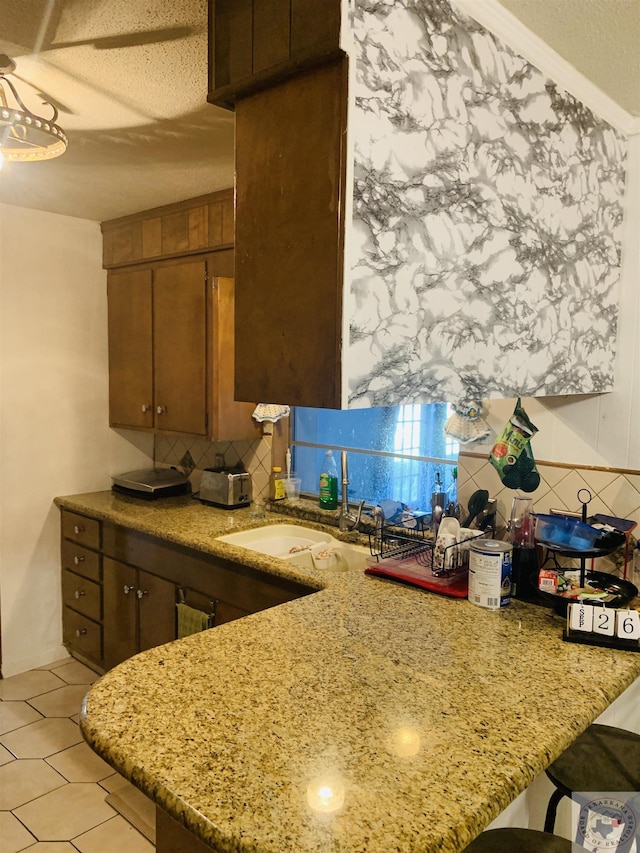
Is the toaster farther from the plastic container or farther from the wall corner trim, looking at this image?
the wall corner trim

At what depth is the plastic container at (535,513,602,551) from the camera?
1.68 m

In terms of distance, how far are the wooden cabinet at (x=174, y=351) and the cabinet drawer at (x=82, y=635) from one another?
3.50 feet

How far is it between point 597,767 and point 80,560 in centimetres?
265

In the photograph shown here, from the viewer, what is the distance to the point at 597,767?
1.43 m

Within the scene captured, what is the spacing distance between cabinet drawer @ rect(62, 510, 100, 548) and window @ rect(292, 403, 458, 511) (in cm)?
110

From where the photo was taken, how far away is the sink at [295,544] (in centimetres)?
248

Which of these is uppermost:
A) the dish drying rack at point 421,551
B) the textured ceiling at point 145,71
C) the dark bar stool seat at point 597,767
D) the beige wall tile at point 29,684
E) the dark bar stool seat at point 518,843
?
the textured ceiling at point 145,71

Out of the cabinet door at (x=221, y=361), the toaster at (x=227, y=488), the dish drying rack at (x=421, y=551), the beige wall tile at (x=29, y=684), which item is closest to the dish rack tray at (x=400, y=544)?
the dish drying rack at (x=421, y=551)

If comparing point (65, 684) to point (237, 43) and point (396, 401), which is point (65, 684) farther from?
point (237, 43)

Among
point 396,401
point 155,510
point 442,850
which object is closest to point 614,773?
point 442,850

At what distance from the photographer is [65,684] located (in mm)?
3174

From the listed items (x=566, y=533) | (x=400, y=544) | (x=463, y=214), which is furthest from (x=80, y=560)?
(x=463, y=214)

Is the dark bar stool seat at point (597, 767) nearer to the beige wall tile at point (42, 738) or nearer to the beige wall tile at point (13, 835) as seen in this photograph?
the beige wall tile at point (13, 835)

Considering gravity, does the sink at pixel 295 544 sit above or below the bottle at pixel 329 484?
below
